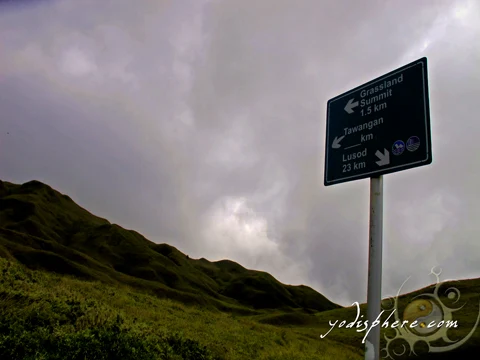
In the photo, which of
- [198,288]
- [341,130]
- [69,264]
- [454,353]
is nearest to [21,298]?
[341,130]

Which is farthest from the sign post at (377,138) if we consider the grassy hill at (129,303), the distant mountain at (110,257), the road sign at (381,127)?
the distant mountain at (110,257)

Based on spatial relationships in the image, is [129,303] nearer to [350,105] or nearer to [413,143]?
[350,105]

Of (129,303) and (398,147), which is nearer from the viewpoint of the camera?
(398,147)

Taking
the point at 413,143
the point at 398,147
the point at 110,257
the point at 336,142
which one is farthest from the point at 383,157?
the point at 110,257

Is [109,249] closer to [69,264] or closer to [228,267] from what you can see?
[69,264]

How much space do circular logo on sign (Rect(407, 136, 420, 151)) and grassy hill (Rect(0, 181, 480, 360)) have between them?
21.6ft

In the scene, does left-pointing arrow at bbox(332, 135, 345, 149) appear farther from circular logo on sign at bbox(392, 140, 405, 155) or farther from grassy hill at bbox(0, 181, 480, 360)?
grassy hill at bbox(0, 181, 480, 360)

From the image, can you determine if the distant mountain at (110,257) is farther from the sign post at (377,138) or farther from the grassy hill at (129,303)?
the sign post at (377,138)

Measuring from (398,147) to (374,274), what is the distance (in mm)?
1824

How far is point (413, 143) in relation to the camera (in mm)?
5207

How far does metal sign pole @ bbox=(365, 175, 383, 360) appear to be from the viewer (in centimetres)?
516

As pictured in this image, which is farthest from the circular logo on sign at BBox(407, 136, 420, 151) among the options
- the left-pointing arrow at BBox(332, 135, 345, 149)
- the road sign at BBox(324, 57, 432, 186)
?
the left-pointing arrow at BBox(332, 135, 345, 149)

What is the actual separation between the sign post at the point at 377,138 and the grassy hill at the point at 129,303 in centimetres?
541

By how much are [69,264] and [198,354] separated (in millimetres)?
54752
